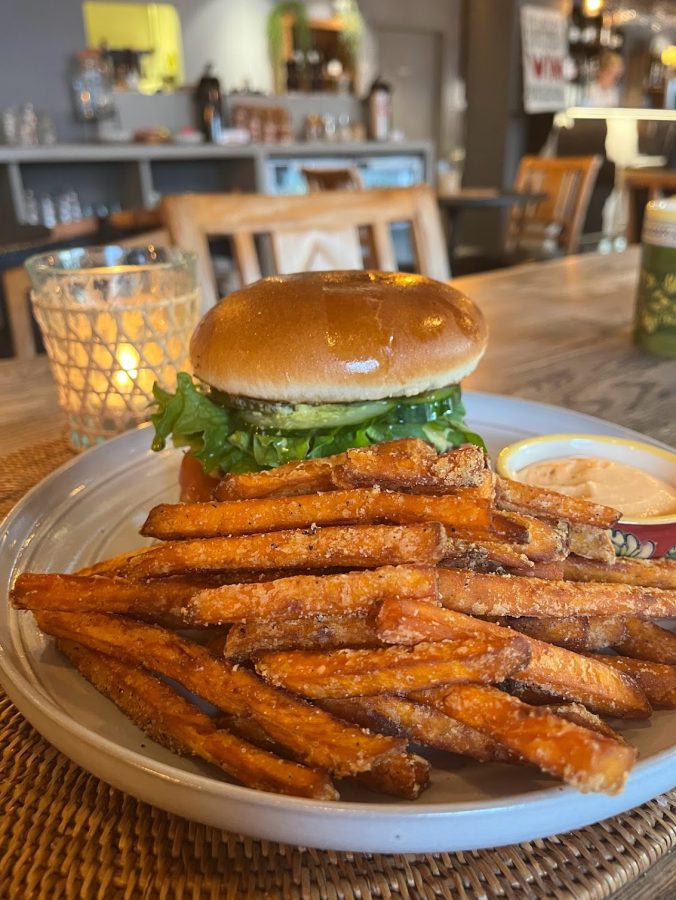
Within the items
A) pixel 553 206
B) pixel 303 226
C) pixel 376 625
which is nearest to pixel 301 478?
pixel 376 625

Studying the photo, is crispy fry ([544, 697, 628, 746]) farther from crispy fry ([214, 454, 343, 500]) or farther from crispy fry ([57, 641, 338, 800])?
crispy fry ([214, 454, 343, 500])

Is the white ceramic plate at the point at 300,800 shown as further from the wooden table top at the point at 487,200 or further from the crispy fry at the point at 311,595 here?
the wooden table top at the point at 487,200

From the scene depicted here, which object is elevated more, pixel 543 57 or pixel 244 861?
pixel 543 57

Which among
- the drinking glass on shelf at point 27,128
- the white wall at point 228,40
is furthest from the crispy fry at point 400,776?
the white wall at point 228,40

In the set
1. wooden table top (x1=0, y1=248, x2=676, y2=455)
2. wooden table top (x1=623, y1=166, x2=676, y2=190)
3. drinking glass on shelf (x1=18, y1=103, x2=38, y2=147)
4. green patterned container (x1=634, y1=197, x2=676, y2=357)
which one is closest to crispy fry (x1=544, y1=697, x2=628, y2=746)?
wooden table top (x1=0, y1=248, x2=676, y2=455)

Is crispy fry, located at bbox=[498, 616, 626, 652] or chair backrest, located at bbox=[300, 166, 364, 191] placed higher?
chair backrest, located at bbox=[300, 166, 364, 191]

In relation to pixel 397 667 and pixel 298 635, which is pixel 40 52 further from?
pixel 397 667

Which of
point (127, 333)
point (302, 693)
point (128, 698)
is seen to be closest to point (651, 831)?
point (302, 693)

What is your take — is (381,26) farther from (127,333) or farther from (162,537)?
(162,537)
